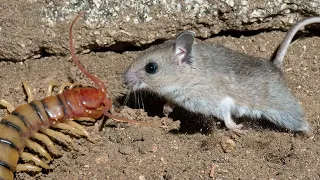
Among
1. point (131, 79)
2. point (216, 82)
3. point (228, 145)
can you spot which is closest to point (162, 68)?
point (131, 79)

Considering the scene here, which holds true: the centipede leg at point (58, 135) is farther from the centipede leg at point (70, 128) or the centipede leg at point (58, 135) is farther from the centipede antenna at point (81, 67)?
the centipede antenna at point (81, 67)

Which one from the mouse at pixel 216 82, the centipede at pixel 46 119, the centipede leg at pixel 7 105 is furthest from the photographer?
the centipede leg at pixel 7 105

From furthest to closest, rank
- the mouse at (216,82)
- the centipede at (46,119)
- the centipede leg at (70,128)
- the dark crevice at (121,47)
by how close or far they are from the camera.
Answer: the dark crevice at (121,47) < the centipede leg at (70,128) < the mouse at (216,82) < the centipede at (46,119)

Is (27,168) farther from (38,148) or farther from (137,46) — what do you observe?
(137,46)

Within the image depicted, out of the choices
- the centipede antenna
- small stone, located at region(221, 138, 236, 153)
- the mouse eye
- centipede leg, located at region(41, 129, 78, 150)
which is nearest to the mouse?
the mouse eye

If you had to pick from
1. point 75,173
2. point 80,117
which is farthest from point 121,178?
point 80,117

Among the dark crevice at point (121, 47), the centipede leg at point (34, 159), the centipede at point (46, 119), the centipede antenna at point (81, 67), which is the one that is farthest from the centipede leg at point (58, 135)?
the dark crevice at point (121, 47)

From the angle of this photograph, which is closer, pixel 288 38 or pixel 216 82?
pixel 216 82

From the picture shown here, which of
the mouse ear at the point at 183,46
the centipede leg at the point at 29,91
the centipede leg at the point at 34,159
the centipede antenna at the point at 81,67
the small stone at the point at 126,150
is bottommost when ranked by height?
the centipede leg at the point at 34,159
